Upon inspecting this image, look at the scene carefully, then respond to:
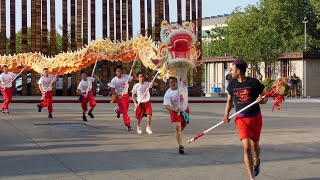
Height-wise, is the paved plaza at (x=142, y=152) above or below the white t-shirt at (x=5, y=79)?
below

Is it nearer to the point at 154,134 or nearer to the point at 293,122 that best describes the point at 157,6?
the point at 293,122

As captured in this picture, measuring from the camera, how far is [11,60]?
22.5 m

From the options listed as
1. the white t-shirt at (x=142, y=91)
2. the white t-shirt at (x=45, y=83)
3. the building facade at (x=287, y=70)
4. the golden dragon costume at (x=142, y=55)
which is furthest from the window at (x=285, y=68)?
the white t-shirt at (x=142, y=91)

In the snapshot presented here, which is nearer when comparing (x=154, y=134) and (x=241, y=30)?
(x=154, y=134)

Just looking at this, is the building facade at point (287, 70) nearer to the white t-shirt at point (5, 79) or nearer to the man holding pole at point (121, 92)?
the white t-shirt at point (5, 79)

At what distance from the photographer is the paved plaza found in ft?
24.1

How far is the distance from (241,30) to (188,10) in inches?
546

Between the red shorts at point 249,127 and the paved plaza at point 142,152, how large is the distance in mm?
649

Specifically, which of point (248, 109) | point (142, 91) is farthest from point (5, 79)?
point (248, 109)

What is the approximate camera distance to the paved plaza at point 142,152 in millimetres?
7344

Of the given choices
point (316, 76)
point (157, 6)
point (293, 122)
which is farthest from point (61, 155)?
point (316, 76)

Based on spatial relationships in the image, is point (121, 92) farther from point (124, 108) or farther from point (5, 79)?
point (5, 79)

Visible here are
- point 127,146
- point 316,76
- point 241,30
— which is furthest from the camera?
point 241,30

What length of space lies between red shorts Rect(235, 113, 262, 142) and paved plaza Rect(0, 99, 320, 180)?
2.13ft
